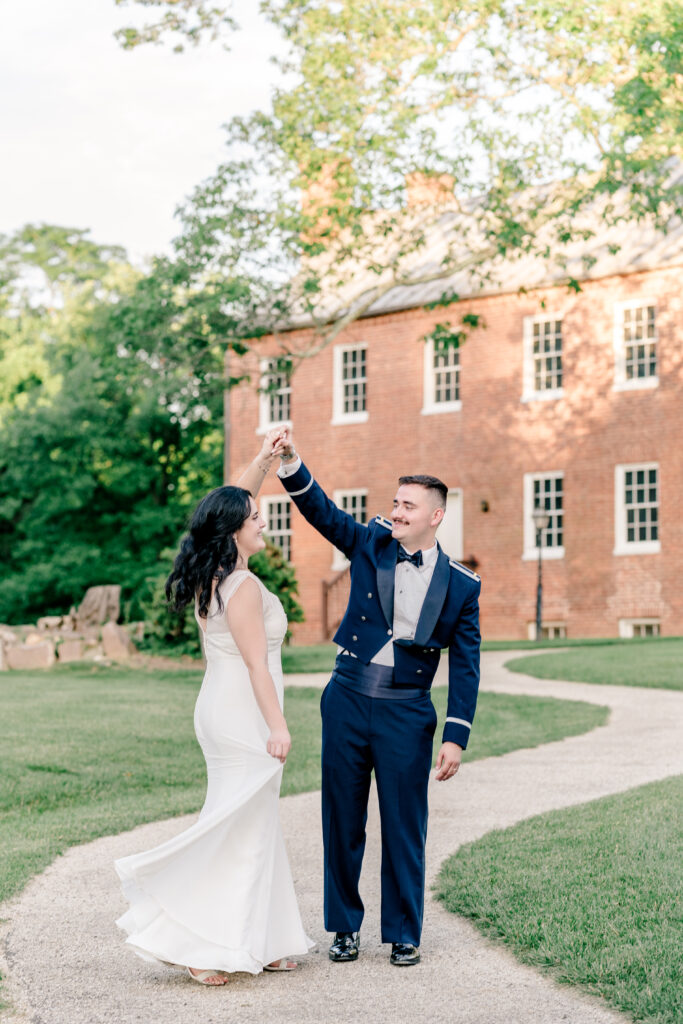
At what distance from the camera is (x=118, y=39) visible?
2023 centimetres

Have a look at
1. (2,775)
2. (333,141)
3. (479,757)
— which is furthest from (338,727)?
(333,141)

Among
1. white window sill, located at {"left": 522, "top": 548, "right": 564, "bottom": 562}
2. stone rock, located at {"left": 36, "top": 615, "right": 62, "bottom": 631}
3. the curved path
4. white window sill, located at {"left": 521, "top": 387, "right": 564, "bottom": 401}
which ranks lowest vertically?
the curved path

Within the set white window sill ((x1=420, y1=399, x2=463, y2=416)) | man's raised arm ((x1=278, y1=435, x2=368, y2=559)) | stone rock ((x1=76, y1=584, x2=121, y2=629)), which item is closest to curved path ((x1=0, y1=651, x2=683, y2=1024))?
man's raised arm ((x1=278, y1=435, x2=368, y2=559))

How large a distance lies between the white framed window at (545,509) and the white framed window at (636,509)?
127 centimetres

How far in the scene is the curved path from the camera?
455cm

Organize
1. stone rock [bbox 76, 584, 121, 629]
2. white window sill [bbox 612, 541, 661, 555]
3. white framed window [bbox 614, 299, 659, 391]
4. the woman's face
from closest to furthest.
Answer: the woman's face → stone rock [bbox 76, 584, 121, 629] → white window sill [bbox 612, 541, 661, 555] → white framed window [bbox 614, 299, 659, 391]

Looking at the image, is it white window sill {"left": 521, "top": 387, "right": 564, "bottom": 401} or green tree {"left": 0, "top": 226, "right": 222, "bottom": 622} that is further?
green tree {"left": 0, "top": 226, "right": 222, "bottom": 622}

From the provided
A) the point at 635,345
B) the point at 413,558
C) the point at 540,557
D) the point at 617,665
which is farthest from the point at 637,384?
the point at 413,558

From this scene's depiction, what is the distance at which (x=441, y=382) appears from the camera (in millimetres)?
29234

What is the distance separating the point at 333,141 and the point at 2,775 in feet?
43.3

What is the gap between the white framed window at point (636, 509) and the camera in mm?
26031

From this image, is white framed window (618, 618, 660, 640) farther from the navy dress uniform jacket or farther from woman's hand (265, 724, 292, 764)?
woman's hand (265, 724, 292, 764)

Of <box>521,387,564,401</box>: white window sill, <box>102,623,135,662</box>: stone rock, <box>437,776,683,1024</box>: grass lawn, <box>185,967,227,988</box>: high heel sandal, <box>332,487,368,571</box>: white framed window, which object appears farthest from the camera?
<box>332,487,368,571</box>: white framed window

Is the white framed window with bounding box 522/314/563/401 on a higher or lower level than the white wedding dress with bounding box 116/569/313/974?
higher
